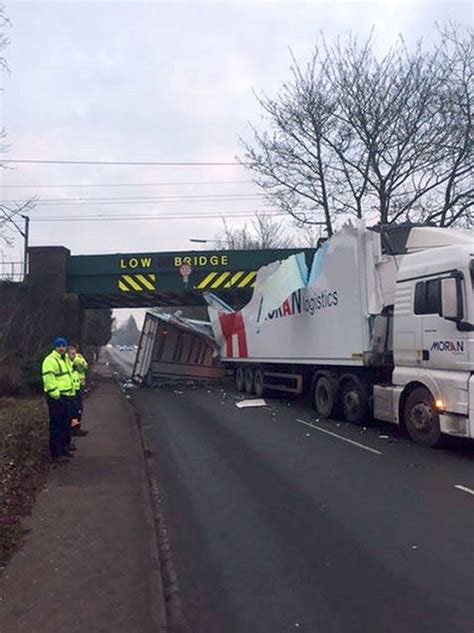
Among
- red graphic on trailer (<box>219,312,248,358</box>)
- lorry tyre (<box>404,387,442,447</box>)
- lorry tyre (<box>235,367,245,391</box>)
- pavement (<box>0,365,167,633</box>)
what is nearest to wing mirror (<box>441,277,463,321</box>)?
lorry tyre (<box>404,387,442,447</box>)

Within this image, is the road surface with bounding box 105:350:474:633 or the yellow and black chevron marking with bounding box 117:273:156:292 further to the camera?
the yellow and black chevron marking with bounding box 117:273:156:292

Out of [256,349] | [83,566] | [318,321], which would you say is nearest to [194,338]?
[256,349]

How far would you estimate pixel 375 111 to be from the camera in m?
21.0

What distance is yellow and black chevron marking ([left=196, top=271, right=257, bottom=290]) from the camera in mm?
24953

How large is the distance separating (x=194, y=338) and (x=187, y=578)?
68.7ft

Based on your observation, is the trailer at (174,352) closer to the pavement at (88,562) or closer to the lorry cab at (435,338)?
the lorry cab at (435,338)

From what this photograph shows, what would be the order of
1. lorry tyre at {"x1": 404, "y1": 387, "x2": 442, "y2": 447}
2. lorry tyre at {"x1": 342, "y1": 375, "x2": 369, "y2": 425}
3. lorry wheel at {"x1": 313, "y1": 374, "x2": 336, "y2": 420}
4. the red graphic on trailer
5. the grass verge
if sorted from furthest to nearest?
the red graphic on trailer → lorry wheel at {"x1": 313, "y1": 374, "x2": 336, "y2": 420} → lorry tyre at {"x1": 342, "y1": 375, "x2": 369, "y2": 425} → lorry tyre at {"x1": 404, "y1": 387, "x2": 442, "y2": 447} → the grass verge

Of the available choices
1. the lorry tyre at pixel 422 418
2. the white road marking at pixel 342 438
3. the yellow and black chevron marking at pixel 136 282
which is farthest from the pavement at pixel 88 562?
the yellow and black chevron marking at pixel 136 282

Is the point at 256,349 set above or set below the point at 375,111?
below

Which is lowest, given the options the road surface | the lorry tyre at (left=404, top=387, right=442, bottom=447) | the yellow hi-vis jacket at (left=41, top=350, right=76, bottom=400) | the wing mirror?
the road surface

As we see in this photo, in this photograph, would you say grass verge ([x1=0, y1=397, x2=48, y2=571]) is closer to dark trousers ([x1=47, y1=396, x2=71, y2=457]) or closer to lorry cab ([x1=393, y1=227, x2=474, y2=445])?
dark trousers ([x1=47, y1=396, x2=71, y2=457])

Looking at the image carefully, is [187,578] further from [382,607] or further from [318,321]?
[318,321]

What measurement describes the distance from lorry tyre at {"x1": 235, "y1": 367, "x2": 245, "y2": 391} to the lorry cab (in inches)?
443

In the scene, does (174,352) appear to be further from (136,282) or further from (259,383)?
(259,383)
